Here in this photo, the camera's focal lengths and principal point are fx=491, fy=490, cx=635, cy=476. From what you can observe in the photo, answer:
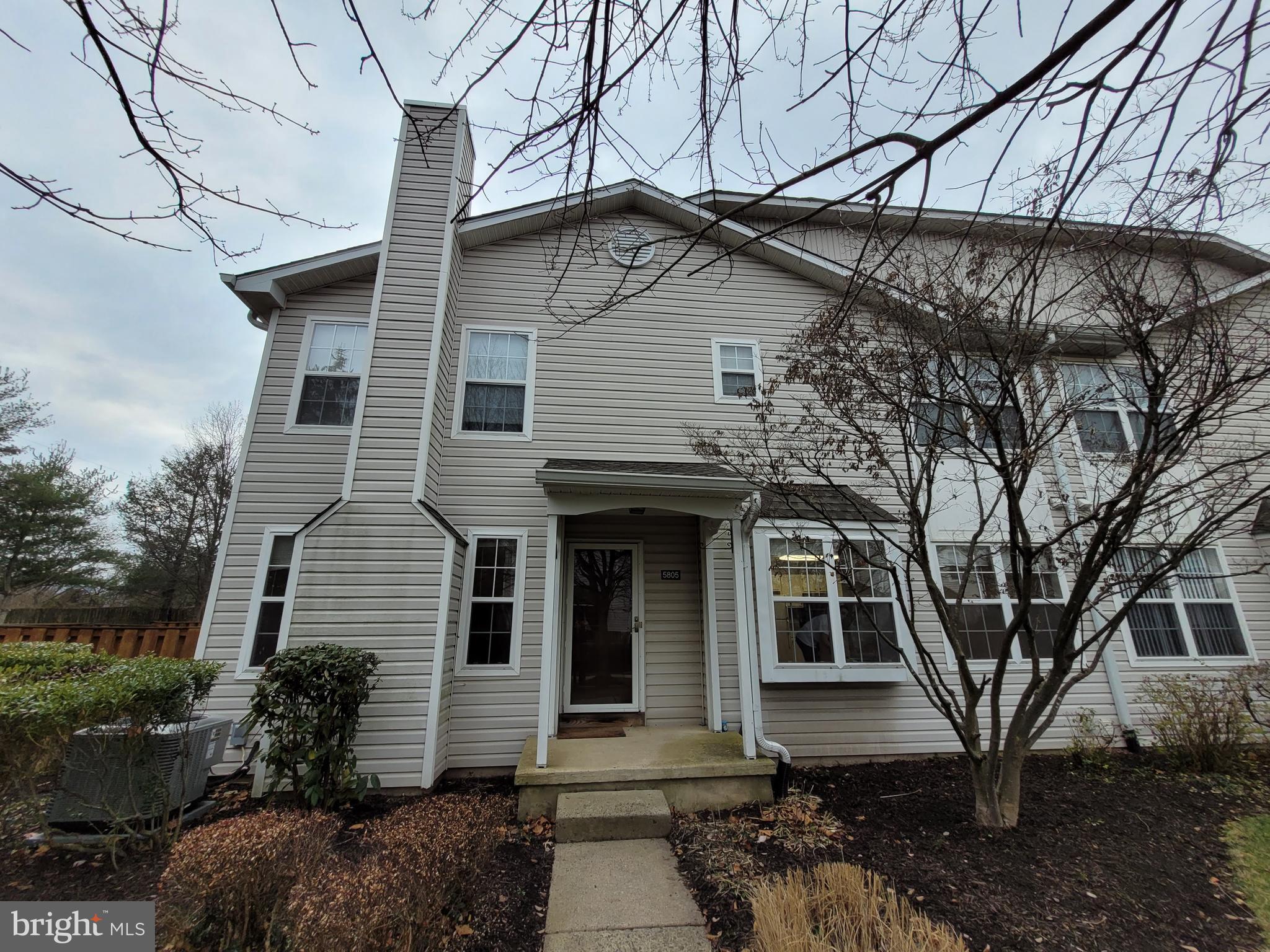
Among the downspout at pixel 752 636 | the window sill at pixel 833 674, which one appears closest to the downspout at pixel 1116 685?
the window sill at pixel 833 674

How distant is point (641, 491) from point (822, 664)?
2.84 m

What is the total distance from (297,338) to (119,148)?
16.7 ft

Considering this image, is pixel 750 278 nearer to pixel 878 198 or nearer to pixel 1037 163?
pixel 1037 163

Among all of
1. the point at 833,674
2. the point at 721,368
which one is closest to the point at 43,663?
the point at 833,674

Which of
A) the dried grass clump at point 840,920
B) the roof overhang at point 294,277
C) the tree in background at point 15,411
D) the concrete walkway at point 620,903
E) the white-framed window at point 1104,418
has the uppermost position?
the tree in background at point 15,411

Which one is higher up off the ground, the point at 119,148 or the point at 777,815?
the point at 119,148

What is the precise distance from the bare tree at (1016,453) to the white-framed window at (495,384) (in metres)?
2.32

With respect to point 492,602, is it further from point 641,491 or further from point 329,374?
point 329,374

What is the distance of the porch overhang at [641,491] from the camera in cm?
486

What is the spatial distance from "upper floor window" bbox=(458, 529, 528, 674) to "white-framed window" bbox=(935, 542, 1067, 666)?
5162mm

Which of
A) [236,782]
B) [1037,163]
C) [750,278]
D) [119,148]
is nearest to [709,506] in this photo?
[1037,163]

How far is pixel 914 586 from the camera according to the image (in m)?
5.96

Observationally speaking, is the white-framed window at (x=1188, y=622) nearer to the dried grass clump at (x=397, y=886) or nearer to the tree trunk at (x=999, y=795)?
the tree trunk at (x=999, y=795)

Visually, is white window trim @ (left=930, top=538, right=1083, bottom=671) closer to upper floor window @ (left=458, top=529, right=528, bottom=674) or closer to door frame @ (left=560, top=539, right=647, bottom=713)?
door frame @ (left=560, top=539, right=647, bottom=713)
